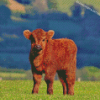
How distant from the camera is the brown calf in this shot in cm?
954

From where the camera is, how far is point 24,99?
8367mm

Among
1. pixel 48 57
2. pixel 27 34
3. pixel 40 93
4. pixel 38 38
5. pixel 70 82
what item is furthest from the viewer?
pixel 40 93

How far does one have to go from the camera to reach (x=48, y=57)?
971cm

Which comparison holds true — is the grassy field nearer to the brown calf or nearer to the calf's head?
the brown calf

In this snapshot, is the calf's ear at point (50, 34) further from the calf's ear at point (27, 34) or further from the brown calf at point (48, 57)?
the calf's ear at point (27, 34)

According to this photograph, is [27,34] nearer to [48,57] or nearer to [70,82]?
[48,57]

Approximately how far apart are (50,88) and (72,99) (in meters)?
1.21

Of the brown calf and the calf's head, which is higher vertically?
the calf's head

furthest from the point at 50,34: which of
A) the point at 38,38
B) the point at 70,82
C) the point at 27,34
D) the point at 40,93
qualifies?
the point at 40,93

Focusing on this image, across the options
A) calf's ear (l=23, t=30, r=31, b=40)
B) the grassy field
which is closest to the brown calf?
calf's ear (l=23, t=30, r=31, b=40)

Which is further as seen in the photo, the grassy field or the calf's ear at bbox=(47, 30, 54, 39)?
the calf's ear at bbox=(47, 30, 54, 39)

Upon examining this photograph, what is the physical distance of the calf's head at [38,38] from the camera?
9.28m

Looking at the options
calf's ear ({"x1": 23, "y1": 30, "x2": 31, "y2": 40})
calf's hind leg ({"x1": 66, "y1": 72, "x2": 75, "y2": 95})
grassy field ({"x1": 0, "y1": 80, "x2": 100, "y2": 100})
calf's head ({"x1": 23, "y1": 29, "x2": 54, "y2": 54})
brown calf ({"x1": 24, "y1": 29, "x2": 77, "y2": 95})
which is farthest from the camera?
calf's hind leg ({"x1": 66, "y1": 72, "x2": 75, "y2": 95})

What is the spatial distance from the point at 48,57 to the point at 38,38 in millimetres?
859
